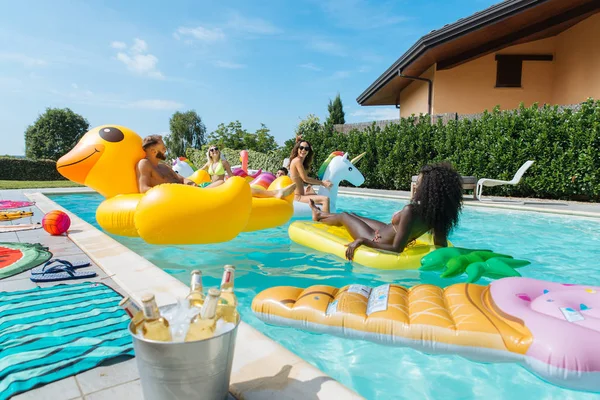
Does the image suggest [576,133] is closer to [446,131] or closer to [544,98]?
[446,131]

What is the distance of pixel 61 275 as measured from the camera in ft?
10.5

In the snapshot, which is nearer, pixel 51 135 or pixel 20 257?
pixel 20 257

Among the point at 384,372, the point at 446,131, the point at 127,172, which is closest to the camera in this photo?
the point at 384,372

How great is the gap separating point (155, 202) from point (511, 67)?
14.3 meters

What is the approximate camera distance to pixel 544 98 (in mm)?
13906

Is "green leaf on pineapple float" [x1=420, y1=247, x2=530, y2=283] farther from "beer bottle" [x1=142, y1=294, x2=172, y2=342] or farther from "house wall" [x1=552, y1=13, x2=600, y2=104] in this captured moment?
"house wall" [x1=552, y1=13, x2=600, y2=104]

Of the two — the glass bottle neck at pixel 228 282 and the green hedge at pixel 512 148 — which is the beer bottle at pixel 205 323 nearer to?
the glass bottle neck at pixel 228 282

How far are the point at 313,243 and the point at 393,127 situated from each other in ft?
32.0

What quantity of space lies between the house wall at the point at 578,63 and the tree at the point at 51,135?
4614 cm

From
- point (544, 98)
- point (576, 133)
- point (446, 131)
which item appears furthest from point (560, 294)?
point (544, 98)

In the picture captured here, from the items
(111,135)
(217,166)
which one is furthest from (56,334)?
(217,166)

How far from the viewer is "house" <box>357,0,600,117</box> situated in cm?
1158

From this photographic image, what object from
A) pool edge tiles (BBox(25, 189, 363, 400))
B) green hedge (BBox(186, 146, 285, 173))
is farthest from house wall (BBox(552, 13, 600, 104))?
pool edge tiles (BBox(25, 189, 363, 400))

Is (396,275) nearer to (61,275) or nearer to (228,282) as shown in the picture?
(228,282)
